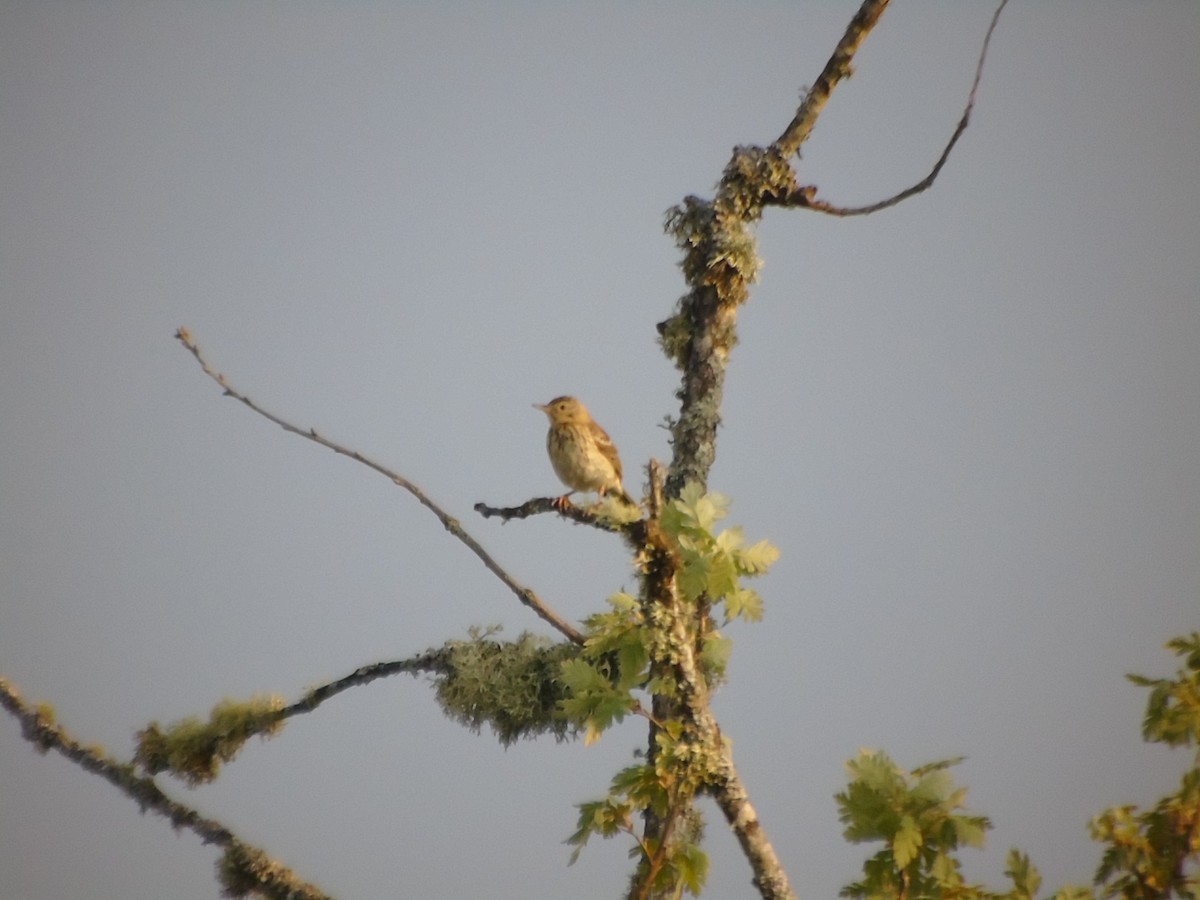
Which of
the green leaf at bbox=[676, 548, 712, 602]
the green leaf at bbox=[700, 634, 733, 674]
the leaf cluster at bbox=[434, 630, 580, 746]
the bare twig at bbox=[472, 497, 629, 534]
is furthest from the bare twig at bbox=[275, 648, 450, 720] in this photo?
the green leaf at bbox=[676, 548, 712, 602]

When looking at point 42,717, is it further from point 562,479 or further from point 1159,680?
point 1159,680

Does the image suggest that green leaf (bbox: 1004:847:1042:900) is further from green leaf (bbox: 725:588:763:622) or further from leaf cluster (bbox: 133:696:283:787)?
leaf cluster (bbox: 133:696:283:787)

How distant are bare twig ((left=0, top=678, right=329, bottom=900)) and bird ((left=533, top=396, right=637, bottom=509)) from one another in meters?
2.94

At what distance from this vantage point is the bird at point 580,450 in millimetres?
6438

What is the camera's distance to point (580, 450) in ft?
21.1

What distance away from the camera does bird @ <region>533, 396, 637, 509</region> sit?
21.1 feet

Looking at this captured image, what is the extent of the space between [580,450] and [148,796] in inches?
119

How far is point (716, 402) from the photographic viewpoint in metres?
4.04

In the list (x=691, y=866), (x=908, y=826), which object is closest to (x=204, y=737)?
(x=691, y=866)

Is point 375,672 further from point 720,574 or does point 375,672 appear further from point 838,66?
point 838,66

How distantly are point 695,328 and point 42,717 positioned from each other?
287 cm

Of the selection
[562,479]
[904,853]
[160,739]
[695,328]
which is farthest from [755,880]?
[562,479]

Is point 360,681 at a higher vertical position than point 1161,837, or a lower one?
higher

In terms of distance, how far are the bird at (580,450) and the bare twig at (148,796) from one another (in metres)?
2.94
